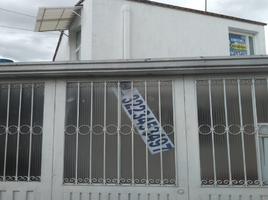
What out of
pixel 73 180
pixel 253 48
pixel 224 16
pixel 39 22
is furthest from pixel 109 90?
pixel 253 48

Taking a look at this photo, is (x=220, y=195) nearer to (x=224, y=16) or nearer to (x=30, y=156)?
(x=30, y=156)

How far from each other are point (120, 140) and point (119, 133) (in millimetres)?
110

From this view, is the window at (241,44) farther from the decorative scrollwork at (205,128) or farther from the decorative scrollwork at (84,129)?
the decorative scrollwork at (84,129)

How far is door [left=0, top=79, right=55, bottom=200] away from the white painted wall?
3.15m

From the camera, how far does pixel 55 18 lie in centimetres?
827

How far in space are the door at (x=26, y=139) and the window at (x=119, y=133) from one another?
1.04 feet

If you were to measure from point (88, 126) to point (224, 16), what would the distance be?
6693 millimetres

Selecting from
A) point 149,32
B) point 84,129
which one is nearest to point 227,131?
point 84,129

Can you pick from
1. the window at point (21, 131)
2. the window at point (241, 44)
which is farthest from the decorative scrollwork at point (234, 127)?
the window at point (241, 44)

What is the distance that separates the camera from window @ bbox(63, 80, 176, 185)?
13.4ft

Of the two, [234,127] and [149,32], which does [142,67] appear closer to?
[234,127]

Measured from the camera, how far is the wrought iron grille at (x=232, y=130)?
397 centimetres

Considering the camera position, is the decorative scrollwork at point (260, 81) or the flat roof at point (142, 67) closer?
the flat roof at point (142, 67)

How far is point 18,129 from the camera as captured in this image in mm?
4289
